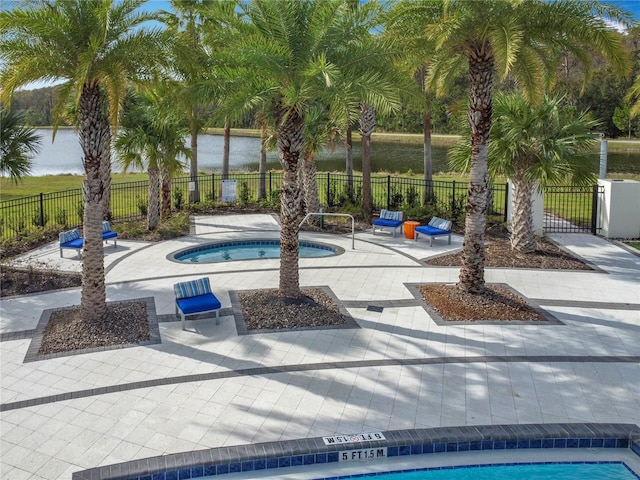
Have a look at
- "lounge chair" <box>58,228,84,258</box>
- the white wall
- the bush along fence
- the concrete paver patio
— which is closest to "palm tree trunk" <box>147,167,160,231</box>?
the bush along fence

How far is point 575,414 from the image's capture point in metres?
7.72

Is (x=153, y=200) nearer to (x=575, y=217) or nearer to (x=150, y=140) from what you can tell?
(x=150, y=140)

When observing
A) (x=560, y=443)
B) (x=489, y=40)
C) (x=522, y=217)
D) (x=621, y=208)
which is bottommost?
(x=560, y=443)

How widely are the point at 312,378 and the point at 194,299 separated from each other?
3.36 metres

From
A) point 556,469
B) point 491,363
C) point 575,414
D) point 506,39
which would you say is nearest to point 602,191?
point 506,39

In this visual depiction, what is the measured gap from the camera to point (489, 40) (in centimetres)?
1130

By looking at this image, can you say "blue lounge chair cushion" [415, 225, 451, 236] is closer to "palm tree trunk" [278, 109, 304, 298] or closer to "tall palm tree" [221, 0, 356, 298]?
"palm tree trunk" [278, 109, 304, 298]

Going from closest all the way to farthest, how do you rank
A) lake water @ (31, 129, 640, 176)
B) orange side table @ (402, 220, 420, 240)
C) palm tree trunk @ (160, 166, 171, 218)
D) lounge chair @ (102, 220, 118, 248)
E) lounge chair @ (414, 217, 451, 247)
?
lounge chair @ (102, 220, 118, 248) → lounge chair @ (414, 217, 451, 247) → orange side table @ (402, 220, 420, 240) → palm tree trunk @ (160, 166, 171, 218) → lake water @ (31, 129, 640, 176)

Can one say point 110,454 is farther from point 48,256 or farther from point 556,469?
point 48,256

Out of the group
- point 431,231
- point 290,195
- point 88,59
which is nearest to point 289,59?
point 290,195

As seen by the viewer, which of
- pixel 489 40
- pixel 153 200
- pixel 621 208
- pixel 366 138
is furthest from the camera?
pixel 366 138

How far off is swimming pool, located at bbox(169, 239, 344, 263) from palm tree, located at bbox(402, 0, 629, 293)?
5136mm

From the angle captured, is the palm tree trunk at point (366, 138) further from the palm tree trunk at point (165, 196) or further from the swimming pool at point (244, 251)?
the palm tree trunk at point (165, 196)

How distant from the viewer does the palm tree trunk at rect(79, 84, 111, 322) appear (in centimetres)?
1011
